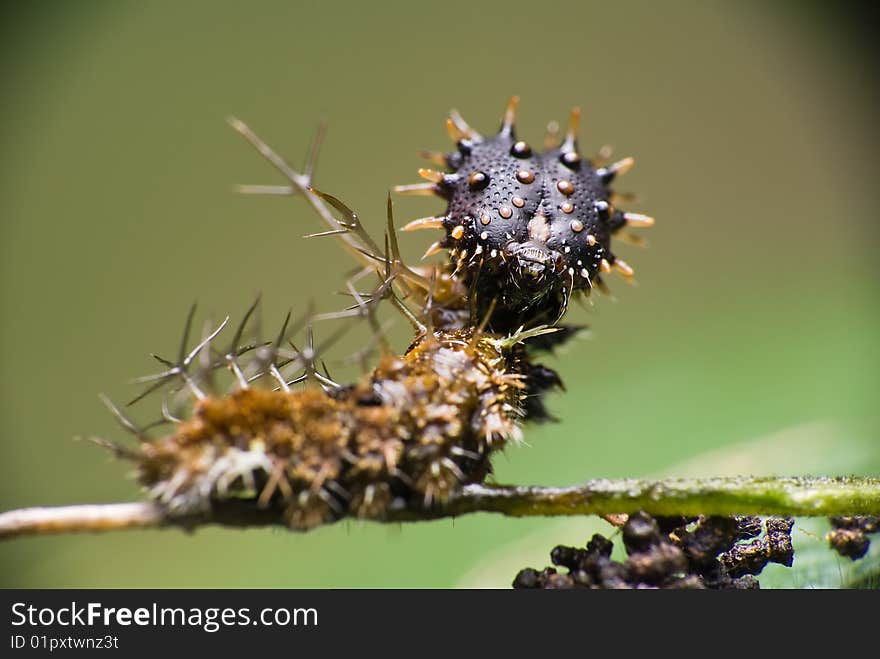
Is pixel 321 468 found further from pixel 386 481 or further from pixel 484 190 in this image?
pixel 484 190

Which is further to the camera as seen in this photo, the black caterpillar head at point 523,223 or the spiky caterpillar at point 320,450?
the black caterpillar head at point 523,223

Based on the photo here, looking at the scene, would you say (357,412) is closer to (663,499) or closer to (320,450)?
(320,450)

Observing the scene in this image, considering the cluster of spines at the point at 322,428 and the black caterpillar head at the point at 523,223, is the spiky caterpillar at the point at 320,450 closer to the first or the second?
the cluster of spines at the point at 322,428

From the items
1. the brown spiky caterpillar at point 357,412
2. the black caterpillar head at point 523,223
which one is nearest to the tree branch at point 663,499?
the brown spiky caterpillar at point 357,412

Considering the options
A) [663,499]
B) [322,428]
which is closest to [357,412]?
[322,428]

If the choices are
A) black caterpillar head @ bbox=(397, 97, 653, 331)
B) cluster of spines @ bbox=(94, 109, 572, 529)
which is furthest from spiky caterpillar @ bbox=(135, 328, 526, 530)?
black caterpillar head @ bbox=(397, 97, 653, 331)

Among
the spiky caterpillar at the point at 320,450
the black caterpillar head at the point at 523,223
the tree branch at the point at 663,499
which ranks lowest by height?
the tree branch at the point at 663,499

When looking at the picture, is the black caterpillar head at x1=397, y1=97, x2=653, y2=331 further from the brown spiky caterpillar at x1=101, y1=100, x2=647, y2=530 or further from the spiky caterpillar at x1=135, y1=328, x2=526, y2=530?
the spiky caterpillar at x1=135, y1=328, x2=526, y2=530

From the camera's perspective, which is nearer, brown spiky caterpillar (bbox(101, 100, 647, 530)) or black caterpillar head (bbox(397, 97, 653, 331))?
brown spiky caterpillar (bbox(101, 100, 647, 530))
